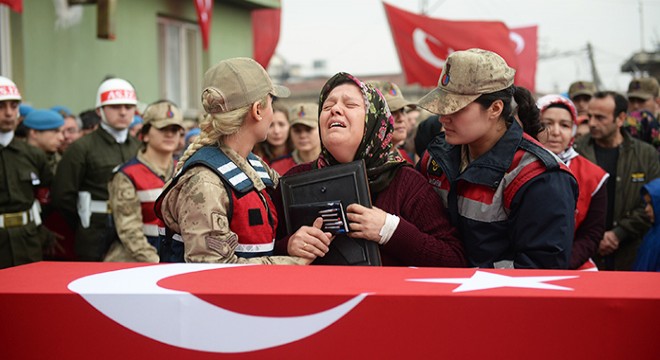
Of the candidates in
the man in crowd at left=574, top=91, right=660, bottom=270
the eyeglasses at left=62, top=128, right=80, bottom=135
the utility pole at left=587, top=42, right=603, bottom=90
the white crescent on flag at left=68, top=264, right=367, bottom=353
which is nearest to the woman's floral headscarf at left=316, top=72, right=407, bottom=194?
the white crescent on flag at left=68, top=264, right=367, bottom=353

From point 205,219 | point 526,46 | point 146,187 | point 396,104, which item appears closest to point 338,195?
point 205,219

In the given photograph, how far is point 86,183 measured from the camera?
232 inches

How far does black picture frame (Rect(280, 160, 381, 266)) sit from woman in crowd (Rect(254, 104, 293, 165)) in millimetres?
3844

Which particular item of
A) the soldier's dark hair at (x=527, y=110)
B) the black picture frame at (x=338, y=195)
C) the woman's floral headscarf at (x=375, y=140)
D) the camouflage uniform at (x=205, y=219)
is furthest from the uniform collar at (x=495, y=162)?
the camouflage uniform at (x=205, y=219)

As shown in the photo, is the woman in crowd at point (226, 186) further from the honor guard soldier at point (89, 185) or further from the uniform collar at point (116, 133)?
the uniform collar at point (116, 133)

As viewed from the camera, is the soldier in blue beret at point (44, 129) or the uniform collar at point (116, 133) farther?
the soldier in blue beret at point (44, 129)

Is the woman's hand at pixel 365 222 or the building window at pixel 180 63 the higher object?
the building window at pixel 180 63

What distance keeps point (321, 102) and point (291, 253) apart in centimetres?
72

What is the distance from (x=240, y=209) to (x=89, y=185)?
382cm

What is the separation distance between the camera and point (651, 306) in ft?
5.13

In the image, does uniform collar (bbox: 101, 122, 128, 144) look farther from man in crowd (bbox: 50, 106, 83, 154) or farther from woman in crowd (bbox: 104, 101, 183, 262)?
man in crowd (bbox: 50, 106, 83, 154)

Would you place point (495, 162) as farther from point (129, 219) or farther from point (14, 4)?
point (14, 4)

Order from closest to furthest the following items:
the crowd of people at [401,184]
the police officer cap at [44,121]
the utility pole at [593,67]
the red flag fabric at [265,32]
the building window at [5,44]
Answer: the crowd of people at [401,184] < the police officer cap at [44,121] < the building window at [5,44] < the red flag fabric at [265,32] < the utility pole at [593,67]

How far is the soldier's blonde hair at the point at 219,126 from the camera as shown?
2.67 m
